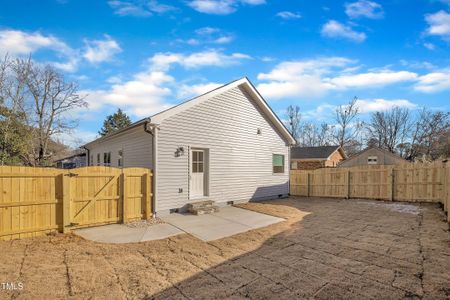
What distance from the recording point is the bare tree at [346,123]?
40.2 meters

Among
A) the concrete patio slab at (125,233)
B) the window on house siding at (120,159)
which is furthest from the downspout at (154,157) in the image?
the window on house siding at (120,159)

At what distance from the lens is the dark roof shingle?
96.0ft

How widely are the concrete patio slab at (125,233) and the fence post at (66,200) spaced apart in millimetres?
303

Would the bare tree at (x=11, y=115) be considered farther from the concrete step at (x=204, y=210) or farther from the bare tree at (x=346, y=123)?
the bare tree at (x=346, y=123)

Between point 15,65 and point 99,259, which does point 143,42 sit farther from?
A: point 15,65

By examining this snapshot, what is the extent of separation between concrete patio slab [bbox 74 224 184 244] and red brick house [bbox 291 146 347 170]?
79.3ft

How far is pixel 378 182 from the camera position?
510 inches

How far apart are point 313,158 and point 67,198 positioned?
87.9ft

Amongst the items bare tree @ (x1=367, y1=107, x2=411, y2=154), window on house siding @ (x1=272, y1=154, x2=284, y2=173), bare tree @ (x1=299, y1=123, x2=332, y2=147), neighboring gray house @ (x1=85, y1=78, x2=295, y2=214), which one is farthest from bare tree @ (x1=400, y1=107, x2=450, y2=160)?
neighboring gray house @ (x1=85, y1=78, x2=295, y2=214)

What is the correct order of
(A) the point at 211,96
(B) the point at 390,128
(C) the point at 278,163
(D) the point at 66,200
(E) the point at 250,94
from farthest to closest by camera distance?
(B) the point at 390,128, (C) the point at 278,163, (E) the point at 250,94, (A) the point at 211,96, (D) the point at 66,200

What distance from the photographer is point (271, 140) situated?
13.3m

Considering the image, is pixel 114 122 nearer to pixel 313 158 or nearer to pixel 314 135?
pixel 313 158

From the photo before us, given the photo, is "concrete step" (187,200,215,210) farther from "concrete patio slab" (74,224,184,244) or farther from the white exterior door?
"concrete patio slab" (74,224,184,244)

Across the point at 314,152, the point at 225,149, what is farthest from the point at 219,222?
the point at 314,152
